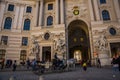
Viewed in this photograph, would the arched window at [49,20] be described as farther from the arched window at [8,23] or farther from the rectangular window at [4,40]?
the rectangular window at [4,40]

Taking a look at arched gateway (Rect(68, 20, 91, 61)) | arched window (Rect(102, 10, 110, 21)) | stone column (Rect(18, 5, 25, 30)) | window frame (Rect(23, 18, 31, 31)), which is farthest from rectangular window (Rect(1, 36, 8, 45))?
arched window (Rect(102, 10, 110, 21))

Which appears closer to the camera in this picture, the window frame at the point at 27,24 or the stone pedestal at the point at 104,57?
the stone pedestal at the point at 104,57

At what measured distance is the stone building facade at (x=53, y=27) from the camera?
2491 cm

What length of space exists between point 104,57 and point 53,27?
534 inches

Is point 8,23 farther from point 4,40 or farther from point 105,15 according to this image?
point 105,15

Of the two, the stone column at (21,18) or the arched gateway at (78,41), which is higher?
the stone column at (21,18)

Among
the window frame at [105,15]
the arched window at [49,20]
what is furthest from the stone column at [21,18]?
the window frame at [105,15]

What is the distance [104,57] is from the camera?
22828mm

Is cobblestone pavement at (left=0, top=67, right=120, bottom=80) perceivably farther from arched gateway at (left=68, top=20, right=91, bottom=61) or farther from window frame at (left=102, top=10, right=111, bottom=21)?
arched gateway at (left=68, top=20, right=91, bottom=61)

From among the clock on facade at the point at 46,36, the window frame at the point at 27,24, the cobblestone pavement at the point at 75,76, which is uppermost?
the window frame at the point at 27,24

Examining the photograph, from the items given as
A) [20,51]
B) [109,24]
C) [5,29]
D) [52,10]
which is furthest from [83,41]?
[5,29]

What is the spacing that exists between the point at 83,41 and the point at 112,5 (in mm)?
12828

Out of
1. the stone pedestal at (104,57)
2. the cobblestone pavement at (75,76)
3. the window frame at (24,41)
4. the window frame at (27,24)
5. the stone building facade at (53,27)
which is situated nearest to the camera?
the cobblestone pavement at (75,76)

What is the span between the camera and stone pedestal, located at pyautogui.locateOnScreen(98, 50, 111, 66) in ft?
74.1
